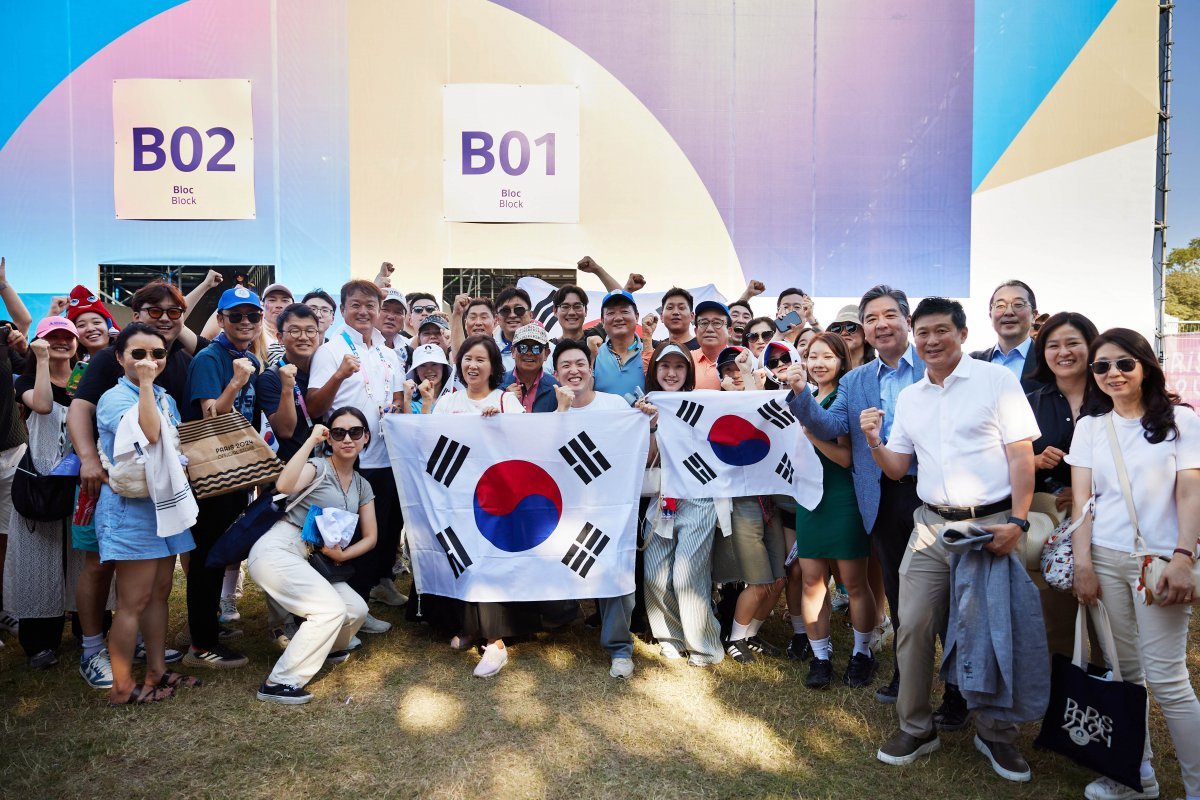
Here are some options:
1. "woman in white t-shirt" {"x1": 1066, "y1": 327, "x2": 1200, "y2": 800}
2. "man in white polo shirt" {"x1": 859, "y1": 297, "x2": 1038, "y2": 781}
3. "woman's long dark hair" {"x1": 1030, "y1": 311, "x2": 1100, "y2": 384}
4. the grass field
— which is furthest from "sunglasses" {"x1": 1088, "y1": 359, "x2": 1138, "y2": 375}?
the grass field

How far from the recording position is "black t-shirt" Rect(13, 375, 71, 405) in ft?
15.4

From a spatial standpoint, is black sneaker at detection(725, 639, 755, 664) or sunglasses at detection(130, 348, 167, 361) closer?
sunglasses at detection(130, 348, 167, 361)

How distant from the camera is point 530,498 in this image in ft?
14.8

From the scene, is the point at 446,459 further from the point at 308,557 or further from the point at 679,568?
the point at 679,568

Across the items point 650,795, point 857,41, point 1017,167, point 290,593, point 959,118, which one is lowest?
point 650,795

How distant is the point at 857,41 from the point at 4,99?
1109 cm

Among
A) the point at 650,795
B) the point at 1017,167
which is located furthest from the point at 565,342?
the point at 1017,167

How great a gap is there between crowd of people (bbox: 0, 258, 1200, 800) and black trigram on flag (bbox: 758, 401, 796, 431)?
0.24 m

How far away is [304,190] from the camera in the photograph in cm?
943

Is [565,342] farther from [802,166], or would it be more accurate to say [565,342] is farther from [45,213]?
[45,213]

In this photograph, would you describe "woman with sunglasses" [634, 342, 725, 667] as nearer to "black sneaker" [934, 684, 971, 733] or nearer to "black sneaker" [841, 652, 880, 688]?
"black sneaker" [841, 652, 880, 688]

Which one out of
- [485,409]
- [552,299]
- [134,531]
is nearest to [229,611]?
[134,531]

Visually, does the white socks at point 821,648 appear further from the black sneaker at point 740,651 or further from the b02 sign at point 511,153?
the b02 sign at point 511,153

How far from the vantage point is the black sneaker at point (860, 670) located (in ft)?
13.9
